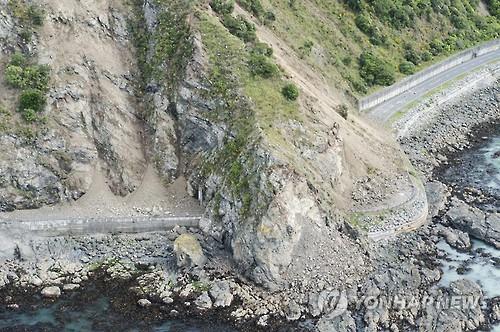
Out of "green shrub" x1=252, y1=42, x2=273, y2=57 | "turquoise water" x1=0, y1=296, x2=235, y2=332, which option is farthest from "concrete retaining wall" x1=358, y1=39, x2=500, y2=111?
"turquoise water" x1=0, y1=296, x2=235, y2=332

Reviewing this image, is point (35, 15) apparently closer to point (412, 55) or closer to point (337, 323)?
point (337, 323)

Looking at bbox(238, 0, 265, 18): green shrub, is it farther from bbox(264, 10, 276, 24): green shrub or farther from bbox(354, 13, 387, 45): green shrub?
bbox(354, 13, 387, 45): green shrub

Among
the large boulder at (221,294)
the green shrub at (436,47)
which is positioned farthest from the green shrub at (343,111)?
the green shrub at (436,47)

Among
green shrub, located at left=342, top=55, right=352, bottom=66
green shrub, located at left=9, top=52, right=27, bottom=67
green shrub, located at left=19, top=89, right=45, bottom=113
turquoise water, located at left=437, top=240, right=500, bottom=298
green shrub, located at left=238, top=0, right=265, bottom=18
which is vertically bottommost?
turquoise water, located at left=437, top=240, right=500, bottom=298

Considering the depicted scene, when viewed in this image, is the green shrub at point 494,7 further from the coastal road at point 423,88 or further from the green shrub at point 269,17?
the green shrub at point 269,17

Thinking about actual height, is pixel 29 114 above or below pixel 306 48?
above

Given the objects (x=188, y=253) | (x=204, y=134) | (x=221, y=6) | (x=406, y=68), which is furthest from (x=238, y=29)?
(x=406, y=68)

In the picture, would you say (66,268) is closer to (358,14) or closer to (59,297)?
(59,297)
